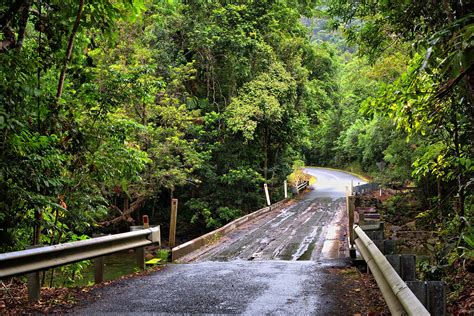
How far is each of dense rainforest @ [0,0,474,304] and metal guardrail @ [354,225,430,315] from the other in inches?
47.3

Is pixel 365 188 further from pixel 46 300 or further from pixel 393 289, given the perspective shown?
pixel 393 289

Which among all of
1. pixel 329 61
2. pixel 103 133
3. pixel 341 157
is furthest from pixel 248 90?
pixel 341 157

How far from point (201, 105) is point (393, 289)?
22.4 metres

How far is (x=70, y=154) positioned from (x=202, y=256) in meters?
4.86

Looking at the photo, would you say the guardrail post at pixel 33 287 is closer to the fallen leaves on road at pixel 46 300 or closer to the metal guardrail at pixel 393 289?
the fallen leaves on road at pixel 46 300

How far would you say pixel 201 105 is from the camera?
997 inches

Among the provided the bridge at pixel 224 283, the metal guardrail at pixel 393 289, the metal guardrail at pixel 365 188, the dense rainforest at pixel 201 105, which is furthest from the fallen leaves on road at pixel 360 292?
the metal guardrail at pixel 365 188

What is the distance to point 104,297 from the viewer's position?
5.44 m

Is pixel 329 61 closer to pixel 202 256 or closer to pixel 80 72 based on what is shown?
A: pixel 202 256

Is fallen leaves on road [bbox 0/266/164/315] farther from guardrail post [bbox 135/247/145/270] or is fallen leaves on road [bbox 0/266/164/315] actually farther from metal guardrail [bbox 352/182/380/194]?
metal guardrail [bbox 352/182/380/194]

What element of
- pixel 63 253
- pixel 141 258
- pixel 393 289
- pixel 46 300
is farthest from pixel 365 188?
pixel 393 289

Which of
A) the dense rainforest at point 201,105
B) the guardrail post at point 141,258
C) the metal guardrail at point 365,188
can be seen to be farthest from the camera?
the metal guardrail at point 365,188

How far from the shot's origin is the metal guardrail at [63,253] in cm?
460

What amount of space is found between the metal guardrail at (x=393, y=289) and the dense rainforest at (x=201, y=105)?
120 centimetres
